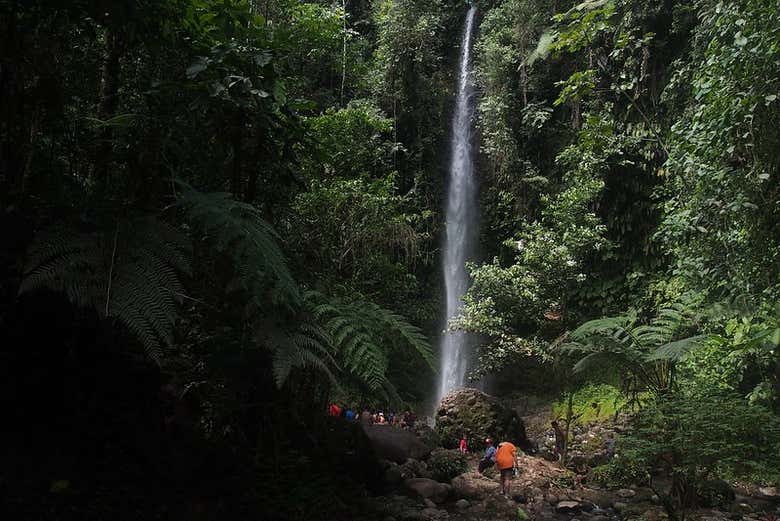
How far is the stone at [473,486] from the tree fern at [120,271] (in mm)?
5664

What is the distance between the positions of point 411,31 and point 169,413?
14549 millimetres

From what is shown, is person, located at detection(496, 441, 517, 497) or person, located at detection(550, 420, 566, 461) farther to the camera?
person, located at detection(550, 420, 566, 461)

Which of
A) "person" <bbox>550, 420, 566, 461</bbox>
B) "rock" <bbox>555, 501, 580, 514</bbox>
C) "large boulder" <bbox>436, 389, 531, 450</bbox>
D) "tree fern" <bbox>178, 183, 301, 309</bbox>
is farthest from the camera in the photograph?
"large boulder" <bbox>436, 389, 531, 450</bbox>

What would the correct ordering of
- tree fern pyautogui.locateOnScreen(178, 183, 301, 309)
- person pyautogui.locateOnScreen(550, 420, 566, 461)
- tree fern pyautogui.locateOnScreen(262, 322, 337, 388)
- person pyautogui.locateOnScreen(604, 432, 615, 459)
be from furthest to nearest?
person pyautogui.locateOnScreen(550, 420, 566, 461)
person pyautogui.locateOnScreen(604, 432, 615, 459)
tree fern pyautogui.locateOnScreen(262, 322, 337, 388)
tree fern pyautogui.locateOnScreen(178, 183, 301, 309)

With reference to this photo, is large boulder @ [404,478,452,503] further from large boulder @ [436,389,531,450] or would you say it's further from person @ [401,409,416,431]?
person @ [401,409,416,431]

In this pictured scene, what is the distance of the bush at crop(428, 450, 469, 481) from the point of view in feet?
24.4

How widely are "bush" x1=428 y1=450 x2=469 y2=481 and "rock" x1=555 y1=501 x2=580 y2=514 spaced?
1.55 m

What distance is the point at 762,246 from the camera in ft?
12.7

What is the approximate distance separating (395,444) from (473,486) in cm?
137

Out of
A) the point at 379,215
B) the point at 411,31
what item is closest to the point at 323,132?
the point at 379,215

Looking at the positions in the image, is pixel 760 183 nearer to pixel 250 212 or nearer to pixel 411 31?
pixel 250 212

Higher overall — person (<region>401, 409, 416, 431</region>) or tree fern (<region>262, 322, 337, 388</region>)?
tree fern (<region>262, 322, 337, 388</region>)

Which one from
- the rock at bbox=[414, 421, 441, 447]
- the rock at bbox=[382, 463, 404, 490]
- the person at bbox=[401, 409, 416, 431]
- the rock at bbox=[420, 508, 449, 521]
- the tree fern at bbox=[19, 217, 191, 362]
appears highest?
the tree fern at bbox=[19, 217, 191, 362]

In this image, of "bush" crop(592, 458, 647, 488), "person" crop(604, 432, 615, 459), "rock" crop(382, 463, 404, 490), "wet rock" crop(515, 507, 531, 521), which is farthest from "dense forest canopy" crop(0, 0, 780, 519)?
"person" crop(604, 432, 615, 459)
